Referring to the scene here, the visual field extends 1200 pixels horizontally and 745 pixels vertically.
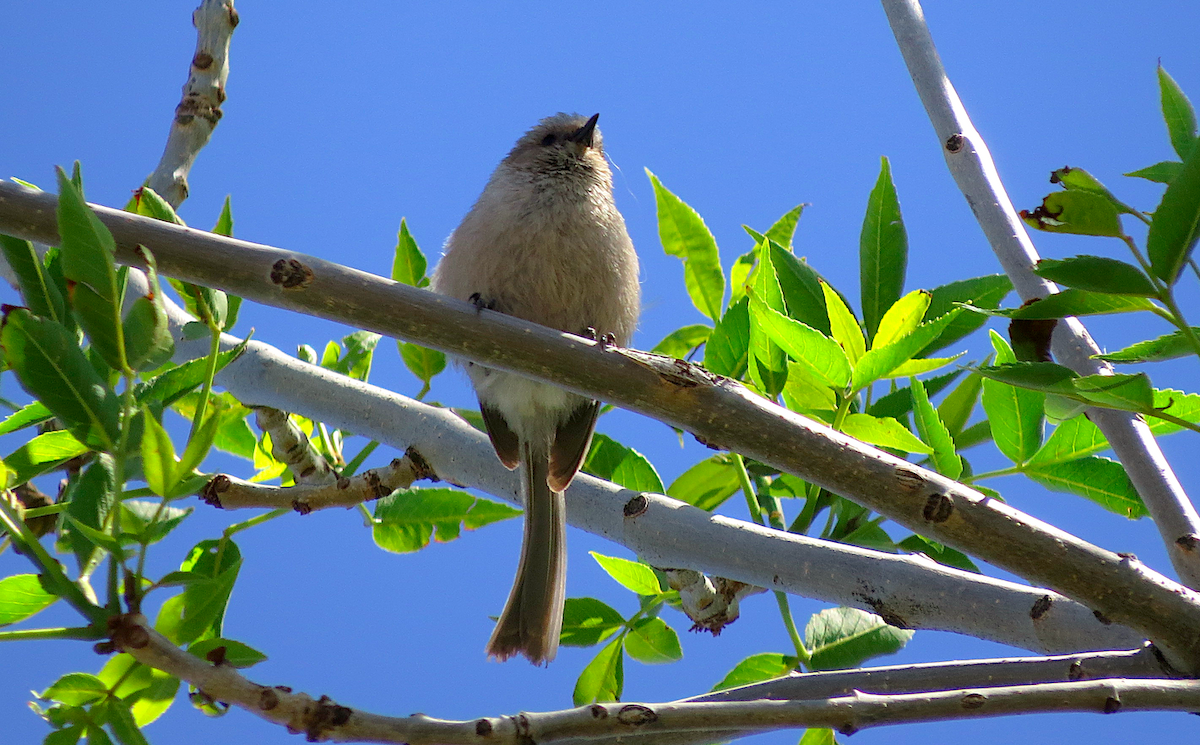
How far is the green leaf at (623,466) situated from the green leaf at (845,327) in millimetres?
517

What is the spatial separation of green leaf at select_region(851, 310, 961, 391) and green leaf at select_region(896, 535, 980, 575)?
0.54 metres

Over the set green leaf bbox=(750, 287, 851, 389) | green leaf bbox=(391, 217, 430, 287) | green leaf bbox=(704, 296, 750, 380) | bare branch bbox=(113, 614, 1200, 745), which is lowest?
bare branch bbox=(113, 614, 1200, 745)

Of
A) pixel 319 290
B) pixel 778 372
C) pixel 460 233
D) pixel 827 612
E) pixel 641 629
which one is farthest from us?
pixel 460 233

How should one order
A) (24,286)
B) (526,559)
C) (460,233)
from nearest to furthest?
(24,286)
(526,559)
(460,233)

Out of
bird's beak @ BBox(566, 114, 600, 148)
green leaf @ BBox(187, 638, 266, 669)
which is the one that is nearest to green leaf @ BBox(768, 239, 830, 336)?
green leaf @ BBox(187, 638, 266, 669)

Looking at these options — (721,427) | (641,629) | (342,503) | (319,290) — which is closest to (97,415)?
(319,290)

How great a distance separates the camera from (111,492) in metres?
0.91

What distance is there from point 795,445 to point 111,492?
65 cm

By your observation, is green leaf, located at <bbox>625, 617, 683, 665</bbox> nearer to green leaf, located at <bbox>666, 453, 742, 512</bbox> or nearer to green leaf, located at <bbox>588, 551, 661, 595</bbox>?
green leaf, located at <bbox>588, 551, 661, 595</bbox>

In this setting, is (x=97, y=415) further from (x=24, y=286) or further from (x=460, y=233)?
(x=460, y=233)

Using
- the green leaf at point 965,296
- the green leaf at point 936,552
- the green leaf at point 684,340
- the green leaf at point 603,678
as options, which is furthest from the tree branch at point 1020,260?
the green leaf at point 603,678

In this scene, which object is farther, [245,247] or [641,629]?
[641,629]

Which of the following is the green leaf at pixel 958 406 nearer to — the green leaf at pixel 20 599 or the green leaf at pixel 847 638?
the green leaf at pixel 847 638

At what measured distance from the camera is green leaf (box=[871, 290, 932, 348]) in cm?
126
